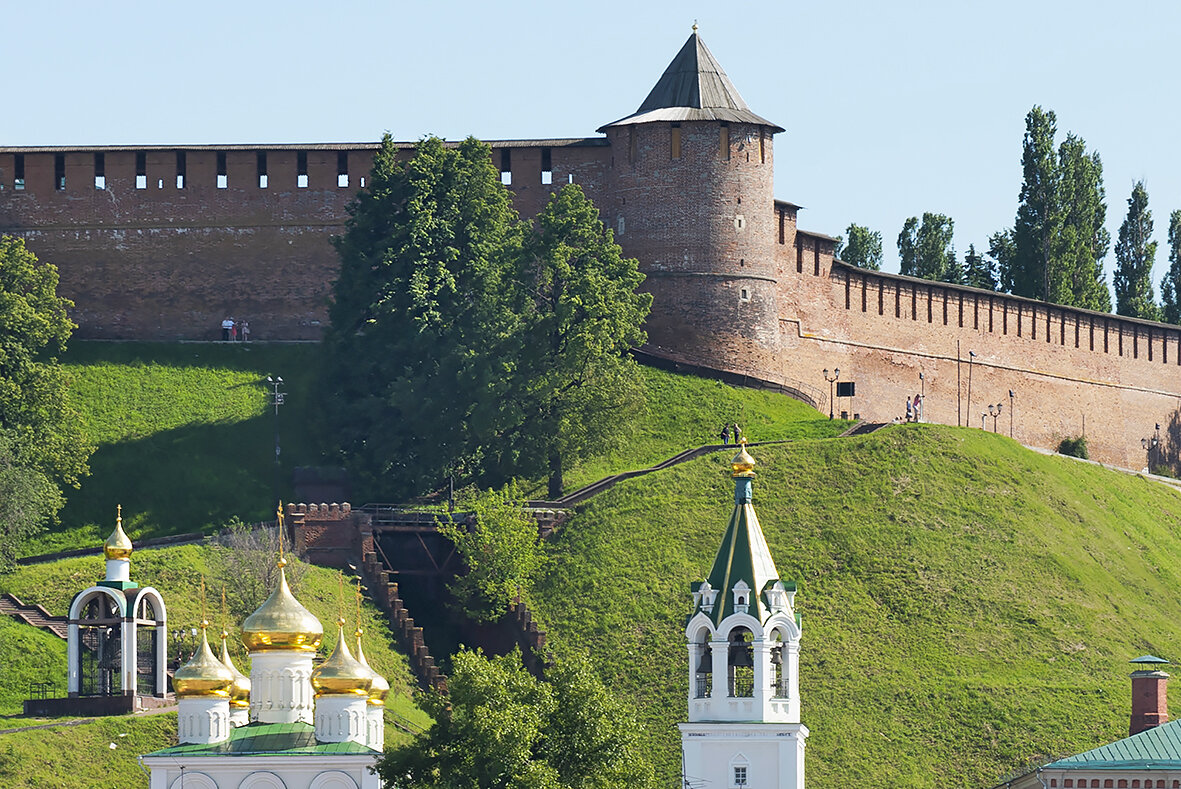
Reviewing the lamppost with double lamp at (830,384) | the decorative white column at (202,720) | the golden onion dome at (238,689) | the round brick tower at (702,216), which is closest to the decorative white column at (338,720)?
the decorative white column at (202,720)

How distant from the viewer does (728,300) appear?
81312 mm

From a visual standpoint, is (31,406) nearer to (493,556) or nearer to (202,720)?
(493,556)

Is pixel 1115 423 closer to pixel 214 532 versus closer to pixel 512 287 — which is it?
pixel 512 287

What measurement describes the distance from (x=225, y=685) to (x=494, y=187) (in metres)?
27.1

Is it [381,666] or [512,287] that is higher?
[512,287]

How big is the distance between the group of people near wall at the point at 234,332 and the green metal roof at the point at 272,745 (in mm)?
31792

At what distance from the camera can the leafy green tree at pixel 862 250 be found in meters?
99.8

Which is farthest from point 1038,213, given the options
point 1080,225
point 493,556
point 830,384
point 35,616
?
point 35,616

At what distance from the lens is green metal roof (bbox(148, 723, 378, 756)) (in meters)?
50.9

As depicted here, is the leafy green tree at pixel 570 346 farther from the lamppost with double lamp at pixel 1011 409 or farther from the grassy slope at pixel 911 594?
the lamppost with double lamp at pixel 1011 409

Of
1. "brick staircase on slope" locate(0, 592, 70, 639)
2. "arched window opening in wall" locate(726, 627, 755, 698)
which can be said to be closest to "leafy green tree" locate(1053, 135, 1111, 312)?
"brick staircase on slope" locate(0, 592, 70, 639)

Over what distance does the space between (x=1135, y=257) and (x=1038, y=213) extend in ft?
22.0

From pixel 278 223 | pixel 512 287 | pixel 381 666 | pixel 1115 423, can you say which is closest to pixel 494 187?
pixel 512 287

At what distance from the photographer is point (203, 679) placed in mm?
52031
